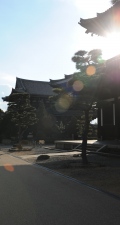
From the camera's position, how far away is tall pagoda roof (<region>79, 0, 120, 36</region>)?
11.5m

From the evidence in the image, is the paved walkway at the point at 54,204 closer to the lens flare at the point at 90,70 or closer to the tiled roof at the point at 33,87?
the lens flare at the point at 90,70

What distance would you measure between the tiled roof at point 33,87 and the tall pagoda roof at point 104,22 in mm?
55714

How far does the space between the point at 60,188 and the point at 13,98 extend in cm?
2922

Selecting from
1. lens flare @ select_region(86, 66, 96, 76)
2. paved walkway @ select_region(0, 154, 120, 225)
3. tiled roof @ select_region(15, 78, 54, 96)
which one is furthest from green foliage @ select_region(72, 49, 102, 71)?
tiled roof @ select_region(15, 78, 54, 96)

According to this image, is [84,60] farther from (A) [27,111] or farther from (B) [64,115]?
(B) [64,115]

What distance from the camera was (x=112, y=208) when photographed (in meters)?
7.32

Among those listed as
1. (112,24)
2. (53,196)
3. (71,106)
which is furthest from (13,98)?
(53,196)

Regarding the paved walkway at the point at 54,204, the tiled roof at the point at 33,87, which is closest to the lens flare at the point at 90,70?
the paved walkway at the point at 54,204

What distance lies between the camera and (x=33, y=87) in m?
72.0

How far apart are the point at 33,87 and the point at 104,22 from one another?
196ft

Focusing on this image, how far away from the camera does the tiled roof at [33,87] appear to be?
7031cm

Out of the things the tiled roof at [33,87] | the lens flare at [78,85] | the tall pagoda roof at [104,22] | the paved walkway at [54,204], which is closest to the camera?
the paved walkway at [54,204]

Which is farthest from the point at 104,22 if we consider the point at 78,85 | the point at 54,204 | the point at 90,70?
the point at 54,204

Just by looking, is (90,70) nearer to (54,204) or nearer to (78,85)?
(78,85)
